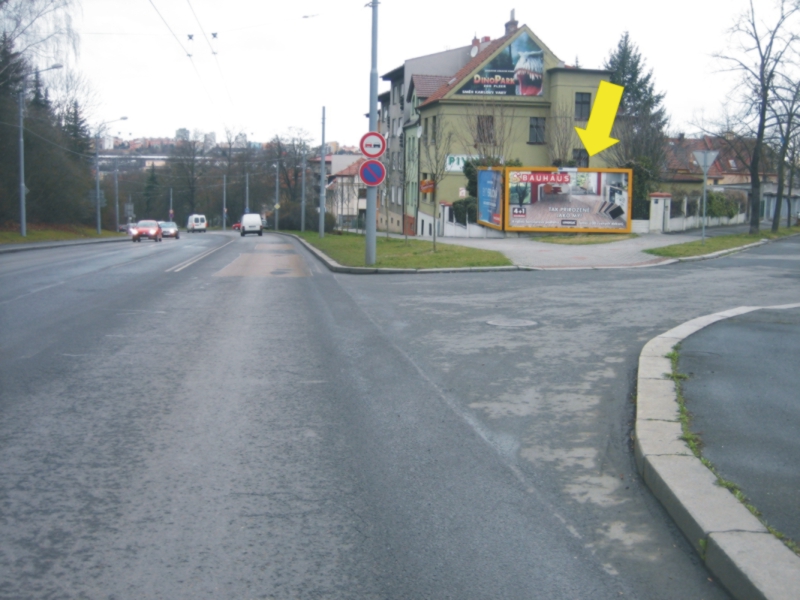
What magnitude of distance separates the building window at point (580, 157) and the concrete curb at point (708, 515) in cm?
4588

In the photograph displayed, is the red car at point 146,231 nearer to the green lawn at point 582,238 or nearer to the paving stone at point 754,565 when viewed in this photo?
the green lawn at point 582,238

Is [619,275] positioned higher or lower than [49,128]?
lower

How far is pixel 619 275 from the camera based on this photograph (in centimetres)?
1853

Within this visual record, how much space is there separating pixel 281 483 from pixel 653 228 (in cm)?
3461

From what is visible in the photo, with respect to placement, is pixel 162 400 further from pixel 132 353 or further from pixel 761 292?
pixel 761 292

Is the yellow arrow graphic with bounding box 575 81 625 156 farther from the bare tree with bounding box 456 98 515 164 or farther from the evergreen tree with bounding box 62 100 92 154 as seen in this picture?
the evergreen tree with bounding box 62 100 92 154

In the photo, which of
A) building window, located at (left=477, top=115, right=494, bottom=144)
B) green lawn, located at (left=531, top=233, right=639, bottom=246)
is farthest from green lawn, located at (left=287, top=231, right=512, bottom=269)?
building window, located at (left=477, top=115, right=494, bottom=144)

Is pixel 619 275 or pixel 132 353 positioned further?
pixel 619 275

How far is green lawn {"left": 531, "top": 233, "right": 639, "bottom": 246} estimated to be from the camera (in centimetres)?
2981

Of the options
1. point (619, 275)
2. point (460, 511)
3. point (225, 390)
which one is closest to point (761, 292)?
point (619, 275)

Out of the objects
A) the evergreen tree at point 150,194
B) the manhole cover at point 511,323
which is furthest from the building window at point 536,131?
the evergreen tree at point 150,194

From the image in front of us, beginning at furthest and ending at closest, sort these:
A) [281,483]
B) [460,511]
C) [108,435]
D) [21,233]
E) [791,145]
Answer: [791,145]
[21,233]
[108,435]
[281,483]
[460,511]

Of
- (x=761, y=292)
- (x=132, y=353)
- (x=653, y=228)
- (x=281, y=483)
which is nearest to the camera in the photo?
(x=281, y=483)

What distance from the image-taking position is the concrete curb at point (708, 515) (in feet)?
11.1
